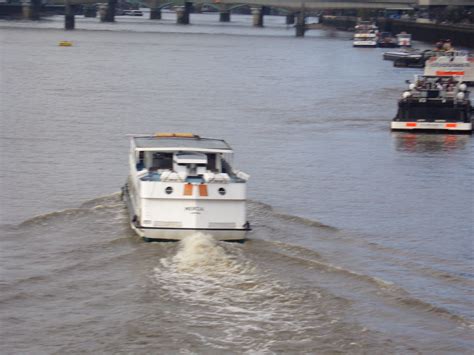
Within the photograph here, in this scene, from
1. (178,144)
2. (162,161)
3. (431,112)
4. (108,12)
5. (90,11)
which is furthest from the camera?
(90,11)

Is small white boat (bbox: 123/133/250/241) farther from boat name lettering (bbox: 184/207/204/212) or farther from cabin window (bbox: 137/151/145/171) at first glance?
cabin window (bbox: 137/151/145/171)

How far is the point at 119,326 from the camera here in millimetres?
15430

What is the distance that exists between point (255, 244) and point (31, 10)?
140 meters

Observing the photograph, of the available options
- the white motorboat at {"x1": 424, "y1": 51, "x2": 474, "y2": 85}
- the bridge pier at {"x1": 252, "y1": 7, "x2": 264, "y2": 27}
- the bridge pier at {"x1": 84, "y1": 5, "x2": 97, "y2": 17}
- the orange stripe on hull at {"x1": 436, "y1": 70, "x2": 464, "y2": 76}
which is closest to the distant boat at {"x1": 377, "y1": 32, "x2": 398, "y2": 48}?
the bridge pier at {"x1": 252, "y1": 7, "x2": 264, "y2": 27}

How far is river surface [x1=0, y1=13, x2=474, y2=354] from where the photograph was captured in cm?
1541

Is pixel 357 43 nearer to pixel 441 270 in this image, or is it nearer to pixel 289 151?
pixel 289 151

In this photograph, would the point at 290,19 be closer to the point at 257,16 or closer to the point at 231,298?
the point at 257,16

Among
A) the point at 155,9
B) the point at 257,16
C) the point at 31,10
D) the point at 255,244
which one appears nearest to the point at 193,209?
the point at 255,244

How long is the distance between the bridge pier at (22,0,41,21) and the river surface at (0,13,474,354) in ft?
357

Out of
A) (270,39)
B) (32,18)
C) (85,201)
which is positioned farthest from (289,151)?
(32,18)

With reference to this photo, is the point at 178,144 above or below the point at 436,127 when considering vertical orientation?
above

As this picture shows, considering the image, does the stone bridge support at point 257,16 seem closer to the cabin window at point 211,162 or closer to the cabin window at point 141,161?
the cabin window at point 141,161

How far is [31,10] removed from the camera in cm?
15462

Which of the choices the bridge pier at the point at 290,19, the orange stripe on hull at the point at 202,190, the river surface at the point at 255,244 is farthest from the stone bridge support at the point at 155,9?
the orange stripe on hull at the point at 202,190
